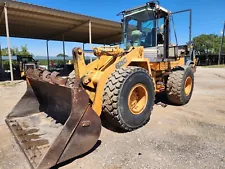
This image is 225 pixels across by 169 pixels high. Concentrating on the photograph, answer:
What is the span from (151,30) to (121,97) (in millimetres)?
2441

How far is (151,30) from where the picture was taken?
4754 mm

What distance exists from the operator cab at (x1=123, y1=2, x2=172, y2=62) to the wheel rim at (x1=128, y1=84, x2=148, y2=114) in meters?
1.20

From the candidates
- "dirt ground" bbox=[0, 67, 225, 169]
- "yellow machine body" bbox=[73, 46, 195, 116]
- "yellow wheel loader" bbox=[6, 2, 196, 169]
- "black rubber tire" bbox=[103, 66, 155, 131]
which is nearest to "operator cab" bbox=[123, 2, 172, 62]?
"yellow wheel loader" bbox=[6, 2, 196, 169]

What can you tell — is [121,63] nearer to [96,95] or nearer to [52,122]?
[96,95]

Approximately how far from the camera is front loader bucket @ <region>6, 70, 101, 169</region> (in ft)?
7.57

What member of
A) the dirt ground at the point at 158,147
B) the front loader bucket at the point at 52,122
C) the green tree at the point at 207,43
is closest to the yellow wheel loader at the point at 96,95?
the front loader bucket at the point at 52,122

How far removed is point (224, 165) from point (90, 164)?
172 centimetres

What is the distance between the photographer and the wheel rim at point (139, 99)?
3.55 m

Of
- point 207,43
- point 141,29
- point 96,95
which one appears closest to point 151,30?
point 141,29

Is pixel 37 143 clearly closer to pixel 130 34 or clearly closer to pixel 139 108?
pixel 139 108

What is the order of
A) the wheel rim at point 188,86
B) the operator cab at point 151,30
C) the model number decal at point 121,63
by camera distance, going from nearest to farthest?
the model number decal at point 121,63 → the operator cab at point 151,30 → the wheel rim at point 188,86

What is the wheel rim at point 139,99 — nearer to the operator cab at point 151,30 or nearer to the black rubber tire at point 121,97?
the black rubber tire at point 121,97

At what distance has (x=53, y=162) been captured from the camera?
2.20m

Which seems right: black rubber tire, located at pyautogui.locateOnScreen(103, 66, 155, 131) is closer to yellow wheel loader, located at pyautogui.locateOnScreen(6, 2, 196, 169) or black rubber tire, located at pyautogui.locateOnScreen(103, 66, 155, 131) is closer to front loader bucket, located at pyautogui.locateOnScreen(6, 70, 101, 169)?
yellow wheel loader, located at pyautogui.locateOnScreen(6, 2, 196, 169)
